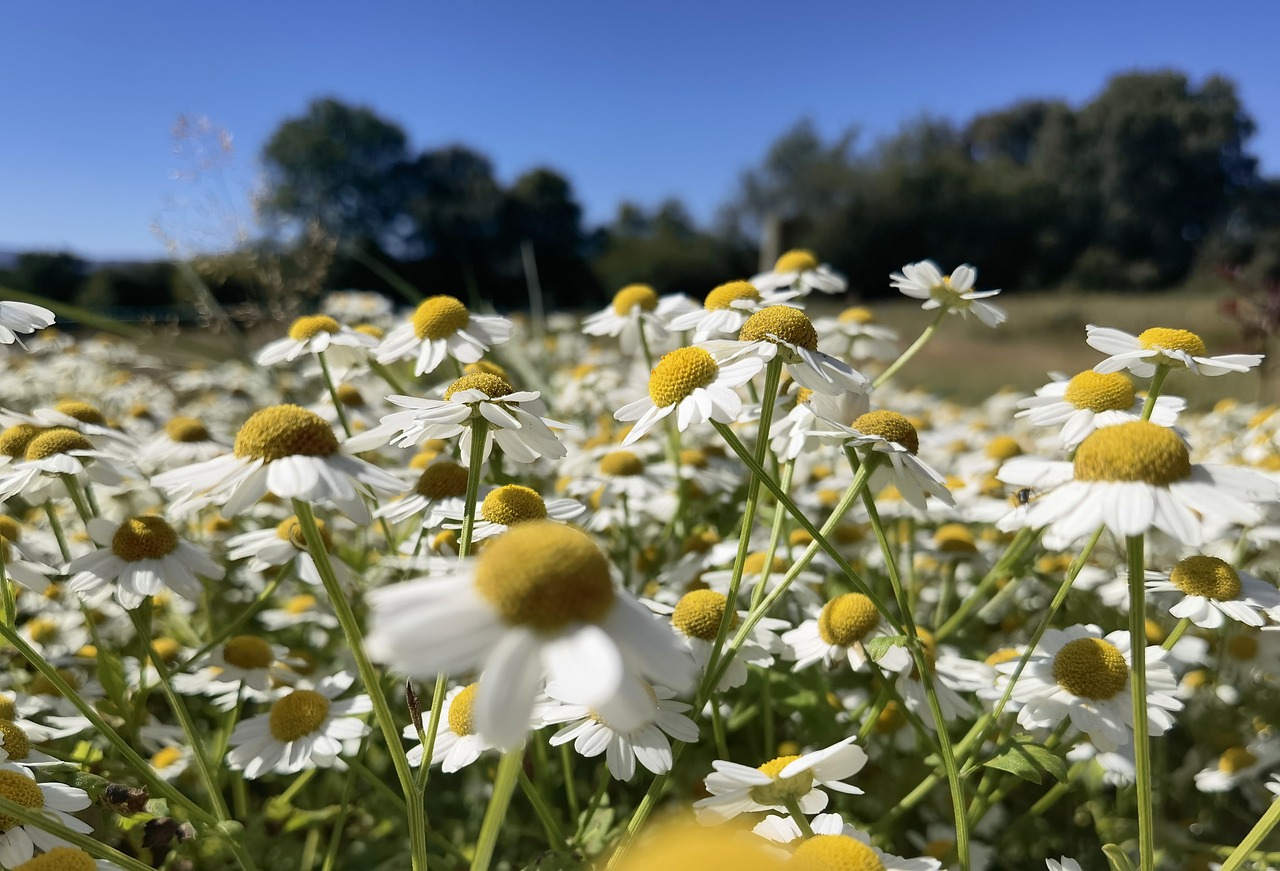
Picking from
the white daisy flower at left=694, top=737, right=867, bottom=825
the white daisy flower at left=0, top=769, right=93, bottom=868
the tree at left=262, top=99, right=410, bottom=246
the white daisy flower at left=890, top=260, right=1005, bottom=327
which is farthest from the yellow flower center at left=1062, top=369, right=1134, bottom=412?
the tree at left=262, top=99, right=410, bottom=246

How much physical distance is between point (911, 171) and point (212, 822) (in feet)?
88.1

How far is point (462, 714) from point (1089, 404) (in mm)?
1124

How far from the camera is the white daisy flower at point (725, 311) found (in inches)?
51.7

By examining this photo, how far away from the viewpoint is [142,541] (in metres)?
1.17

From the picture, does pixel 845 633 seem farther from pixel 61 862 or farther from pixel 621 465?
pixel 61 862

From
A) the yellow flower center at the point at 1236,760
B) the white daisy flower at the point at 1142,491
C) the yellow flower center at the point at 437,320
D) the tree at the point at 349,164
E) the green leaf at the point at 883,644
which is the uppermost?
the tree at the point at 349,164

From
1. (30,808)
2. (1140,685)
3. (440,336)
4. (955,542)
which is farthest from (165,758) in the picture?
(955,542)

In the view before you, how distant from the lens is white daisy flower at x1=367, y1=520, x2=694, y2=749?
0.51 metres

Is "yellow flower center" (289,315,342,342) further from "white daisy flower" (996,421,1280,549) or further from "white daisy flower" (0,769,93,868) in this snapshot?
"white daisy flower" (996,421,1280,549)

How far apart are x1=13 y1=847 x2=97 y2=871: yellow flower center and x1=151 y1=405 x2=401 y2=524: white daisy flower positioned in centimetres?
40

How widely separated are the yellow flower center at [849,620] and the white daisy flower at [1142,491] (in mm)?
532

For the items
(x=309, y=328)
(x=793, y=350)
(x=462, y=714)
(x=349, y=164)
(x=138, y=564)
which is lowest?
(x=462, y=714)

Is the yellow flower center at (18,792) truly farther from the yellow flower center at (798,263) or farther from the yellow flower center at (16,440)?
the yellow flower center at (798,263)

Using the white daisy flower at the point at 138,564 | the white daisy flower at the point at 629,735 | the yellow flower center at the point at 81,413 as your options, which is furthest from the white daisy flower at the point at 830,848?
the yellow flower center at the point at 81,413
